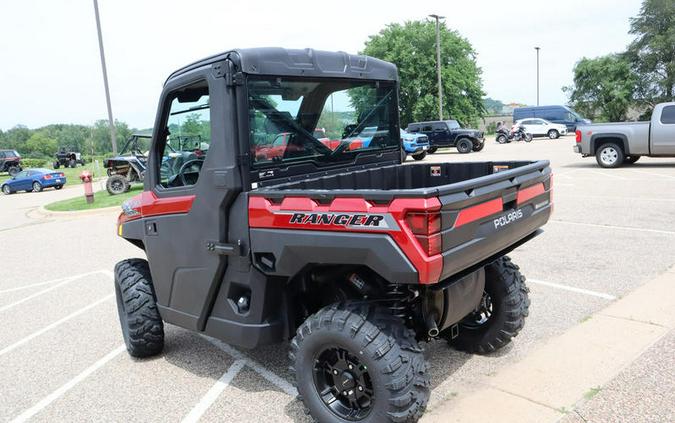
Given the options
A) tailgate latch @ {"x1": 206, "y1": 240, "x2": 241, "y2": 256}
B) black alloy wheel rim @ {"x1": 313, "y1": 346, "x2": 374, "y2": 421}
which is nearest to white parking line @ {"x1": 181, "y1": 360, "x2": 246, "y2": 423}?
black alloy wheel rim @ {"x1": 313, "y1": 346, "x2": 374, "y2": 421}

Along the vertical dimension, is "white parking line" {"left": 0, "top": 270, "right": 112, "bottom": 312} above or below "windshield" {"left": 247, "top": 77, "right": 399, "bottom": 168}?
below

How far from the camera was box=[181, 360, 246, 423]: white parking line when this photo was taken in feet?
11.0

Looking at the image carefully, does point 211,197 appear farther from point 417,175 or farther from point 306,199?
point 417,175

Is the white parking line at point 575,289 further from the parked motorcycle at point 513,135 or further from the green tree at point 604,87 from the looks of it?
the green tree at point 604,87

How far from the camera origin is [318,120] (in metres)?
3.81

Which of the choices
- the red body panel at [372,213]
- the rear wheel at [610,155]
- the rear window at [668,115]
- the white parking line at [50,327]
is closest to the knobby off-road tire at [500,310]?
the red body panel at [372,213]

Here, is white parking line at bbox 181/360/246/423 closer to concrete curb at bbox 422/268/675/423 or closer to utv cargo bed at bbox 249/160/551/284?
utv cargo bed at bbox 249/160/551/284

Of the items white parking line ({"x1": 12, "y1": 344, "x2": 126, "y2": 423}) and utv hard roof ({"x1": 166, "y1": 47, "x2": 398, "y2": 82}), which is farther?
white parking line ({"x1": 12, "y1": 344, "x2": 126, "y2": 423})

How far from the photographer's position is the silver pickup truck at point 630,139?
1434 centimetres

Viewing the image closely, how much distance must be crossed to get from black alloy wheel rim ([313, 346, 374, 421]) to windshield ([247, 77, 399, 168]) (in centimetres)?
126

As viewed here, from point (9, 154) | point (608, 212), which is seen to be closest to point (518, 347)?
point (608, 212)

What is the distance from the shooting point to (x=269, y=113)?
11.1ft

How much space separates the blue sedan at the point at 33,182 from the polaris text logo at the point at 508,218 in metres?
28.1

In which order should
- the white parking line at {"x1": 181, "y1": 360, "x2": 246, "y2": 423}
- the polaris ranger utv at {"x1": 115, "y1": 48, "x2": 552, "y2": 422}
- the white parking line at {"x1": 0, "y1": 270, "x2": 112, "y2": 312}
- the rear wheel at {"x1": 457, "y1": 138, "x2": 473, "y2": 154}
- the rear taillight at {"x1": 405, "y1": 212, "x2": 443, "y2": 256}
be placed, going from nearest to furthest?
1. the rear taillight at {"x1": 405, "y1": 212, "x2": 443, "y2": 256}
2. the polaris ranger utv at {"x1": 115, "y1": 48, "x2": 552, "y2": 422}
3. the white parking line at {"x1": 181, "y1": 360, "x2": 246, "y2": 423}
4. the white parking line at {"x1": 0, "y1": 270, "x2": 112, "y2": 312}
5. the rear wheel at {"x1": 457, "y1": 138, "x2": 473, "y2": 154}
